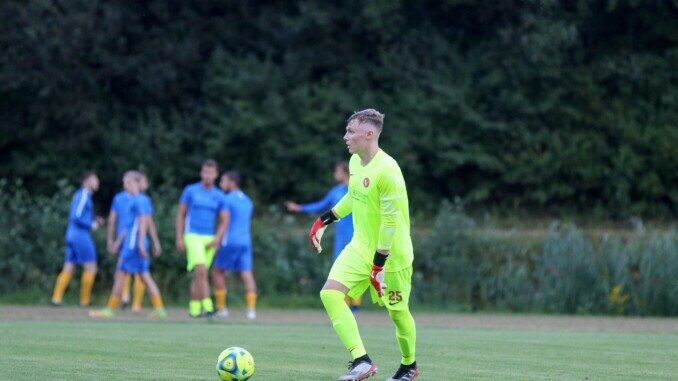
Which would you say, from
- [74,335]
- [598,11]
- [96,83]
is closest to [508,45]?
[598,11]

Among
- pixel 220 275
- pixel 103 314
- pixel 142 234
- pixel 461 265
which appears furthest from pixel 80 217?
pixel 461 265

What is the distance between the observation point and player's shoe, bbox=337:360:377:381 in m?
9.44

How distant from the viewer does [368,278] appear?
10.0 m

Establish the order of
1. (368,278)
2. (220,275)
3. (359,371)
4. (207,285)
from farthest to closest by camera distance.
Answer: (220,275) → (207,285) → (368,278) → (359,371)

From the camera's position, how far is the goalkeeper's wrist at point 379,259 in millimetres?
9617

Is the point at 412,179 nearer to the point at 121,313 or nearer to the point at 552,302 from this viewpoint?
the point at 552,302

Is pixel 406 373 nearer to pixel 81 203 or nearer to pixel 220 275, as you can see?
pixel 220 275

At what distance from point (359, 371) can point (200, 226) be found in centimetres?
877

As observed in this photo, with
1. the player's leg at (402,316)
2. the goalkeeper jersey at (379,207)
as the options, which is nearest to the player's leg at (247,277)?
the goalkeeper jersey at (379,207)

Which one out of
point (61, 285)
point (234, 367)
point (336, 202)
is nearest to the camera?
point (234, 367)

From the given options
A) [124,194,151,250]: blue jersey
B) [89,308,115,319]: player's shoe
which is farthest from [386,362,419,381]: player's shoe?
[124,194,151,250]: blue jersey

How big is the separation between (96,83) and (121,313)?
48.4 feet

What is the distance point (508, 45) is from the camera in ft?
108

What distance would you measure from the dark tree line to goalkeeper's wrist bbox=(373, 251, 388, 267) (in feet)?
75.6
